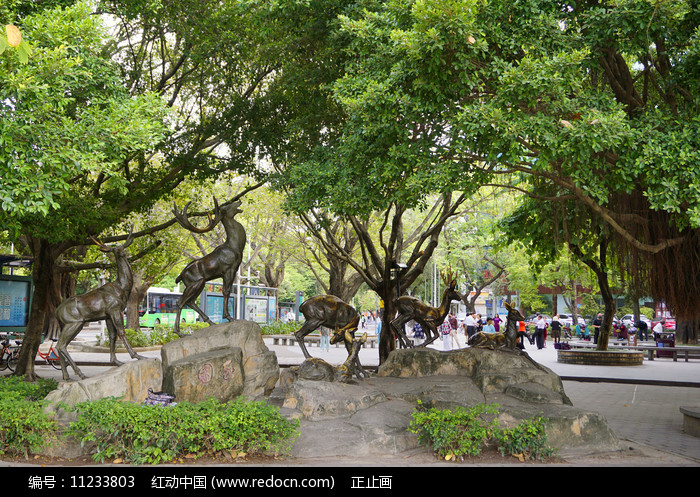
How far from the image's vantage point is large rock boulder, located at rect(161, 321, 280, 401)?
838cm

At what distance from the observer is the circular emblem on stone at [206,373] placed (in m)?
8.44

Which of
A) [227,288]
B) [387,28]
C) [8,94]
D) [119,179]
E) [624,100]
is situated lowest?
[227,288]

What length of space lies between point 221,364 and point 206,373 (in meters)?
0.27

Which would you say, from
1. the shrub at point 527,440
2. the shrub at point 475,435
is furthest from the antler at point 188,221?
the shrub at point 527,440

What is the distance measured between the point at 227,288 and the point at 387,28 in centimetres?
535

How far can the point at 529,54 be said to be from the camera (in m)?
7.88

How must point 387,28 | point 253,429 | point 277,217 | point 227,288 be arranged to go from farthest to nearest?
point 277,217
point 227,288
point 387,28
point 253,429

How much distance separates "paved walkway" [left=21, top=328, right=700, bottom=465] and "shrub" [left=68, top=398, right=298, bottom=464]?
5346mm

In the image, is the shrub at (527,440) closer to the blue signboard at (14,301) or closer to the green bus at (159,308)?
the blue signboard at (14,301)

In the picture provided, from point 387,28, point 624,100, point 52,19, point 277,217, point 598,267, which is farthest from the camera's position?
point 277,217

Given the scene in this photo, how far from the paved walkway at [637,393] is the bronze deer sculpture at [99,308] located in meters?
4.94

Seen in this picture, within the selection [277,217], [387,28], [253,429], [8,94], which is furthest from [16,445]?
[277,217]

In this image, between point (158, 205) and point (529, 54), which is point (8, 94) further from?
point (158, 205)

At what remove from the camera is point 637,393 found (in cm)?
1367
